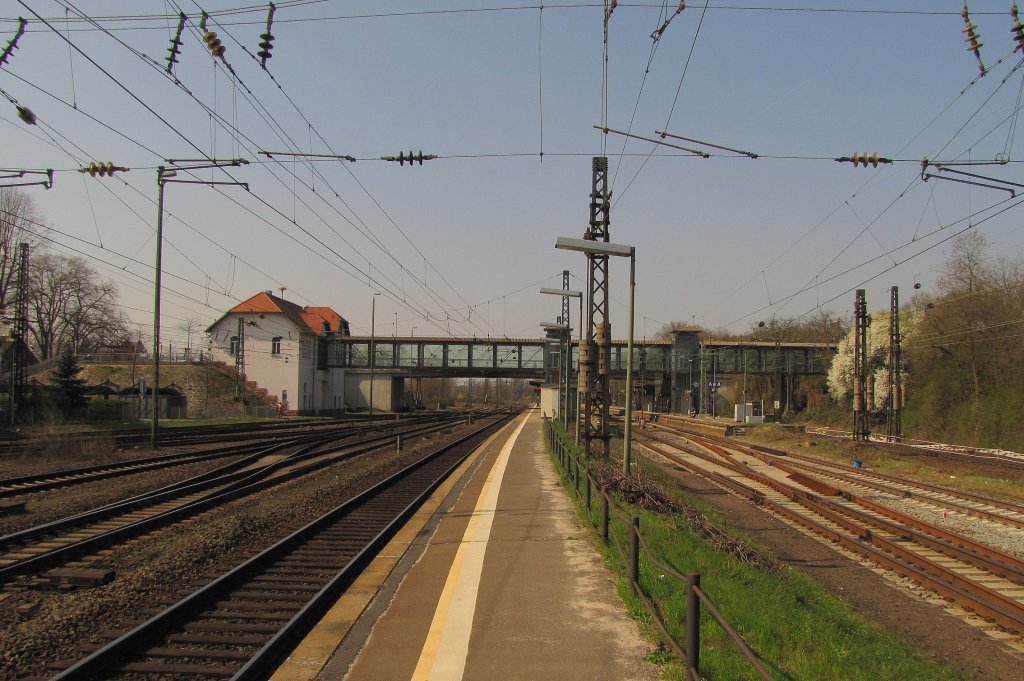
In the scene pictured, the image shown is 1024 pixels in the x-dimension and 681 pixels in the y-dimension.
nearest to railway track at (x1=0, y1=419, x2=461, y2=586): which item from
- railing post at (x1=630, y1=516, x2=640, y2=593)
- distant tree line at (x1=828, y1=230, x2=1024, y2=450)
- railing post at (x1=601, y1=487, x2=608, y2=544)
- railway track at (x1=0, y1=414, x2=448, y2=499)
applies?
railway track at (x1=0, y1=414, x2=448, y2=499)

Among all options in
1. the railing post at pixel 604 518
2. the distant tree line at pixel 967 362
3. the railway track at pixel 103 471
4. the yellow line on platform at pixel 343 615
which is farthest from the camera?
the distant tree line at pixel 967 362

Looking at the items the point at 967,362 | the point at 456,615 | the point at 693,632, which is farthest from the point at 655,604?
the point at 967,362

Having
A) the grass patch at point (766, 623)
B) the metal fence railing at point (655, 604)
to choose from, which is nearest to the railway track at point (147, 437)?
the metal fence railing at point (655, 604)

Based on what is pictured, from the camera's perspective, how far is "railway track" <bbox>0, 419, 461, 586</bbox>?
952cm

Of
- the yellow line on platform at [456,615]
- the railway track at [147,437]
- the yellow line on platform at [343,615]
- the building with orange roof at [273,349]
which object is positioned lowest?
the railway track at [147,437]

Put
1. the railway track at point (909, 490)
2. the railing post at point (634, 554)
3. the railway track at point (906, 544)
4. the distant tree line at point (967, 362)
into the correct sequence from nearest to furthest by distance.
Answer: the railing post at point (634, 554) < the railway track at point (906, 544) < the railway track at point (909, 490) < the distant tree line at point (967, 362)

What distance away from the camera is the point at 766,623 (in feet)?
23.3

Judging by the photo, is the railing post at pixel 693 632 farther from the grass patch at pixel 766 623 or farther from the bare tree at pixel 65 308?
the bare tree at pixel 65 308

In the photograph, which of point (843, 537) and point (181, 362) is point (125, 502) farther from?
point (181, 362)

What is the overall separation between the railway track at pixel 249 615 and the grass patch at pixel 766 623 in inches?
125

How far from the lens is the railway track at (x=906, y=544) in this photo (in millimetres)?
10250

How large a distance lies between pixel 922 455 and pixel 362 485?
2482cm

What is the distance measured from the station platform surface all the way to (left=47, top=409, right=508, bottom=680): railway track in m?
0.22

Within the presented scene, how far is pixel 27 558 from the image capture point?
31.3 feet
